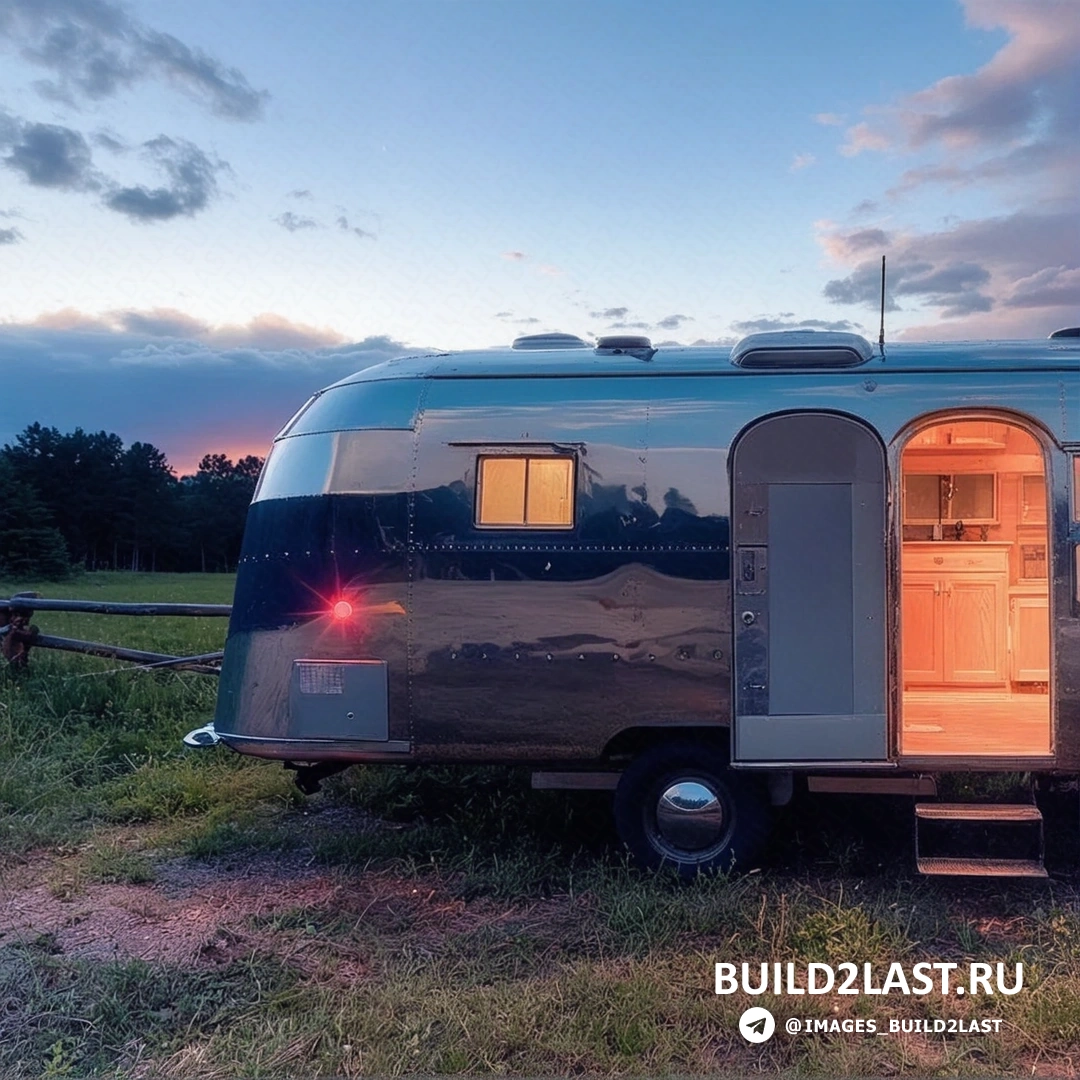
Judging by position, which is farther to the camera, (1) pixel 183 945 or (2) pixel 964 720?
(2) pixel 964 720

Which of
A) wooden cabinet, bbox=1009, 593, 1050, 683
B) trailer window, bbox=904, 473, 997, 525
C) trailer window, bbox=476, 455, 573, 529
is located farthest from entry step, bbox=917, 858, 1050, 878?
trailer window, bbox=904, 473, 997, 525

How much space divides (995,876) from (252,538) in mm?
4467

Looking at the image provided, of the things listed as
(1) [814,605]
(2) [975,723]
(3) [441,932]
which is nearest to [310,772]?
(3) [441,932]

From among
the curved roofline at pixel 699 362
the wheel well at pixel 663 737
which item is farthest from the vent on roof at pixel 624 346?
the wheel well at pixel 663 737

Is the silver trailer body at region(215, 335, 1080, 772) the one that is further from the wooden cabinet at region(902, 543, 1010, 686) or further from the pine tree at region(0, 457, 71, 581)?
the pine tree at region(0, 457, 71, 581)

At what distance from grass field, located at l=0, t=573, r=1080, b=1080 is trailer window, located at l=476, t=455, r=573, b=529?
1.95 m

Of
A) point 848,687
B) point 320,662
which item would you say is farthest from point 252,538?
point 848,687

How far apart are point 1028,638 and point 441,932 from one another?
5927mm

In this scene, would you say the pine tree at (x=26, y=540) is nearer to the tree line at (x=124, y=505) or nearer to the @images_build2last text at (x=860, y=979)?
the tree line at (x=124, y=505)

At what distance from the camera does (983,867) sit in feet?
17.0

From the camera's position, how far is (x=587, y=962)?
4.47 m

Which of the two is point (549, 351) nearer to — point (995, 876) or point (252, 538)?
point (252, 538)

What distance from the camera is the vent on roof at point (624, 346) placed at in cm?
583

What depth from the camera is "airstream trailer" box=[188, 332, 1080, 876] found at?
17.6 feet
